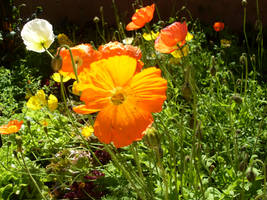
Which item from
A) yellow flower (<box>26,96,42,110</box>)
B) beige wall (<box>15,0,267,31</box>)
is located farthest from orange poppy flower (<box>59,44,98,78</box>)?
beige wall (<box>15,0,267,31</box>)

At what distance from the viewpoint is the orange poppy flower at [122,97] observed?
2.96 ft

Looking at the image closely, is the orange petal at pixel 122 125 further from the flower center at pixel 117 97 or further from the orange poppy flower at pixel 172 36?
the orange poppy flower at pixel 172 36

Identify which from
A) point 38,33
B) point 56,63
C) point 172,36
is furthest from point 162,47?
point 56,63

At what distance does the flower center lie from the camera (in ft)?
3.02

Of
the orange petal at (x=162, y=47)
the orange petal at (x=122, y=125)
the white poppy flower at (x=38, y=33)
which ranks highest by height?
the white poppy flower at (x=38, y=33)

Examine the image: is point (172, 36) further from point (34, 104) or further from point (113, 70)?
point (34, 104)

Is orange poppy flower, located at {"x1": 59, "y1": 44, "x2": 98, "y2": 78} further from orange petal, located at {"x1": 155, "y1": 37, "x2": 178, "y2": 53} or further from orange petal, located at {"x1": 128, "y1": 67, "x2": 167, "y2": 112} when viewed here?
orange petal, located at {"x1": 155, "y1": 37, "x2": 178, "y2": 53}

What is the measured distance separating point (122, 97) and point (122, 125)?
0.07m

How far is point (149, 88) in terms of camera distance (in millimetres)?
914

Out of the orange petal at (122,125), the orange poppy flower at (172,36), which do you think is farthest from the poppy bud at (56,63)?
the orange poppy flower at (172,36)

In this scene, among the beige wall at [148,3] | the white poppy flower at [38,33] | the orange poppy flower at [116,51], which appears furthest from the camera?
Result: the beige wall at [148,3]

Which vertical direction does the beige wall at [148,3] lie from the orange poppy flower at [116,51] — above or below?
above

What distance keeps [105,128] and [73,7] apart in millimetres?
5366

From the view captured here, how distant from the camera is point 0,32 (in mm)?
4859
